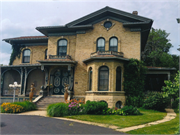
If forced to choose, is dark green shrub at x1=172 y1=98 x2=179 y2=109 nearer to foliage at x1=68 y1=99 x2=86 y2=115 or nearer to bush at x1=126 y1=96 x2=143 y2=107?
bush at x1=126 y1=96 x2=143 y2=107

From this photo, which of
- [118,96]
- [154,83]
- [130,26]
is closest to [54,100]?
[118,96]

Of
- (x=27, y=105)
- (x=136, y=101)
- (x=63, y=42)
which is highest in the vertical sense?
(x=63, y=42)

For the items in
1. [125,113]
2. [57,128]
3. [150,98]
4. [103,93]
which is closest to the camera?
[57,128]

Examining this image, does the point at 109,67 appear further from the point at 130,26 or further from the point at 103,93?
the point at 130,26

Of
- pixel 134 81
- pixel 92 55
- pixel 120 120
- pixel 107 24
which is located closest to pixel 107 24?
pixel 107 24

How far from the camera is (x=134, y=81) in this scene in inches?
747

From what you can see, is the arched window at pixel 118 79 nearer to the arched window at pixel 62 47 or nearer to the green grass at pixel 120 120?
the green grass at pixel 120 120

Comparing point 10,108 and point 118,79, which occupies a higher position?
point 118,79

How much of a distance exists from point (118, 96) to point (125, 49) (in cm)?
494

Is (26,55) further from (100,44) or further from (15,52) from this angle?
(100,44)

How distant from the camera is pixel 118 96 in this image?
60.0 ft

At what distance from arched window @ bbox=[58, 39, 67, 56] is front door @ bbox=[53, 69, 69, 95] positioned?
194 centimetres

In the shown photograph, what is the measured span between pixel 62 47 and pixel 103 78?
649 centimetres

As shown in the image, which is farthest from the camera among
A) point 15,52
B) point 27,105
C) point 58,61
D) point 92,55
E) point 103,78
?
point 15,52
